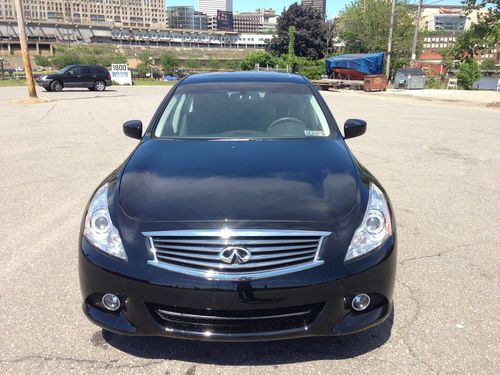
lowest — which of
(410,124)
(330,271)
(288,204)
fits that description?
(410,124)

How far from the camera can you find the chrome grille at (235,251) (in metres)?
2.33

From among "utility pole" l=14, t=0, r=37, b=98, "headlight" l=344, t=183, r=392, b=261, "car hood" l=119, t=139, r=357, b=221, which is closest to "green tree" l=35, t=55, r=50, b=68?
"utility pole" l=14, t=0, r=37, b=98

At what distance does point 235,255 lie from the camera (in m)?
2.34

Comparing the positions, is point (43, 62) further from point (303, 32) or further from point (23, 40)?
point (23, 40)

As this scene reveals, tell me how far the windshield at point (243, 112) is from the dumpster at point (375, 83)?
28179mm

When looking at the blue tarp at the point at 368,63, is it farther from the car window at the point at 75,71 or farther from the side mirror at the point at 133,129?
the side mirror at the point at 133,129

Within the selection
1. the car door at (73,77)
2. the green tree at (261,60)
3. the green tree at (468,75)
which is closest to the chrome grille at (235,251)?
the car door at (73,77)

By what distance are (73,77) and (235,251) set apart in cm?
2938

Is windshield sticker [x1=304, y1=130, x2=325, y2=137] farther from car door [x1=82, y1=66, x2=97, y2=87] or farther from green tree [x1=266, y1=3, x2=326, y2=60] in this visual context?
green tree [x1=266, y1=3, x2=326, y2=60]

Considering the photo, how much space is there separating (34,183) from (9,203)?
953mm

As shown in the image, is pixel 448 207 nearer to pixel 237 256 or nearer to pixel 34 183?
pixel 237 256

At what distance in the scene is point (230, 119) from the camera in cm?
401

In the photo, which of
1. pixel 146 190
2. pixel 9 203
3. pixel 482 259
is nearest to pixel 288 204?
pixel 146 190

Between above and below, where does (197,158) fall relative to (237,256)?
above
